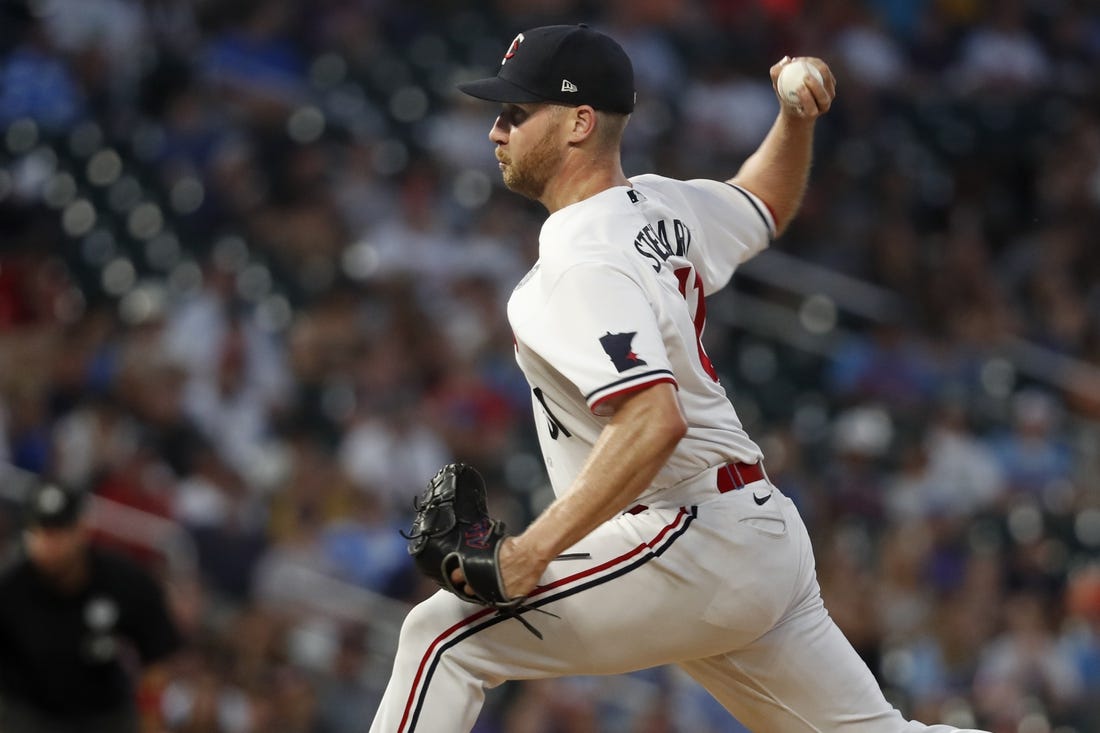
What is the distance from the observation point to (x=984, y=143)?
1369 centimetres

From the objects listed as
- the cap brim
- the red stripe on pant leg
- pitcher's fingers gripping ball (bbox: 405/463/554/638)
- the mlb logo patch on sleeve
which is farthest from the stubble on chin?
the red stripe on pant leg

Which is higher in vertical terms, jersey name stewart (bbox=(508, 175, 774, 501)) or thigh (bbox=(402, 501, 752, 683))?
jersey name stewart (bbox=(508, 175, 774, 501))

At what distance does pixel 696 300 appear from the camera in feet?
13.0

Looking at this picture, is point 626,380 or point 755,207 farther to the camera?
point 755,207

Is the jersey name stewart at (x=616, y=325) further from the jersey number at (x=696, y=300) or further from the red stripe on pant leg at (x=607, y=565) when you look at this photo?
the red stripe on pant leg at (x=607, y=565)

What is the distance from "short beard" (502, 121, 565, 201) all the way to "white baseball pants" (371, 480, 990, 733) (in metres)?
0.82

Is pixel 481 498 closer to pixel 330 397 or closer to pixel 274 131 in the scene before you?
pixel 330 397

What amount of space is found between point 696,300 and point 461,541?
3.12ft

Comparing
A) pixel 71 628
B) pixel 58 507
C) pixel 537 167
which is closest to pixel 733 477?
pixel 537 167

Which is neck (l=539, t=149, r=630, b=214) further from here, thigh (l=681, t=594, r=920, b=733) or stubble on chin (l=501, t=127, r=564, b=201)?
thigh (l=681, t=594, r=920, b=733)

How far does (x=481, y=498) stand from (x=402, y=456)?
6.23m

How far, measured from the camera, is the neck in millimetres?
3807

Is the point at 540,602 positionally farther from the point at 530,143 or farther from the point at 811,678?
the point at 530,143

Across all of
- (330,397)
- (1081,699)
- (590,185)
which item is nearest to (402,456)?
(330,397)
